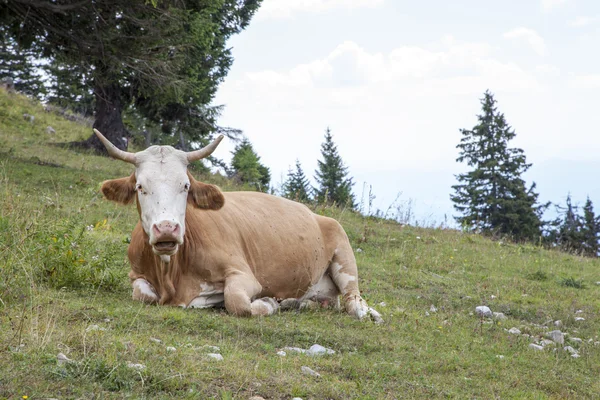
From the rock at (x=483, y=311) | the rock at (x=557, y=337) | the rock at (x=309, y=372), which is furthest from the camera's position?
the rock at (x=483, y=311)

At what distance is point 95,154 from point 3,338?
20.3 m

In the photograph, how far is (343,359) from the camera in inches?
242

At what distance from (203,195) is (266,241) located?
4.17 feet

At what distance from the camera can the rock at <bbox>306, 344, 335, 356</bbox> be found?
248 inches

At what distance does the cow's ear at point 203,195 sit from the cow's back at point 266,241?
343 mm

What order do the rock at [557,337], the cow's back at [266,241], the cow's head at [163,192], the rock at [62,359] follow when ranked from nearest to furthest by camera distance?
the rock at [62,359] → the cow's head at [163,192] → the cow's back at [266,241] → the rock at [557,337]

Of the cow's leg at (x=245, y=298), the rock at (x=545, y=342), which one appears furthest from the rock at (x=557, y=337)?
the cow's leg at (x=245, y=298)

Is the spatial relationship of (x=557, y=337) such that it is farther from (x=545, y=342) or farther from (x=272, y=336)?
(x=272, y=336)

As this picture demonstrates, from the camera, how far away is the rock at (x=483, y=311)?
10000 mm

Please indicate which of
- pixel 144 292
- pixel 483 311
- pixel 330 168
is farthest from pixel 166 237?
pixel 330 168

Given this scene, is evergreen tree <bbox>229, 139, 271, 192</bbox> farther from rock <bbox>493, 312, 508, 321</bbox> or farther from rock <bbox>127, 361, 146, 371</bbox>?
rock <bbox>127, 361, 146, 371</bbox>

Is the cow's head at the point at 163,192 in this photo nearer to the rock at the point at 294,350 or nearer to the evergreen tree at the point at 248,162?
the rock at the point at 294,350

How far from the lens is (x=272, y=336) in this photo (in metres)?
6.81

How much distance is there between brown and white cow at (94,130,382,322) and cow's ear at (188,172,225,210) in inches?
0.5
